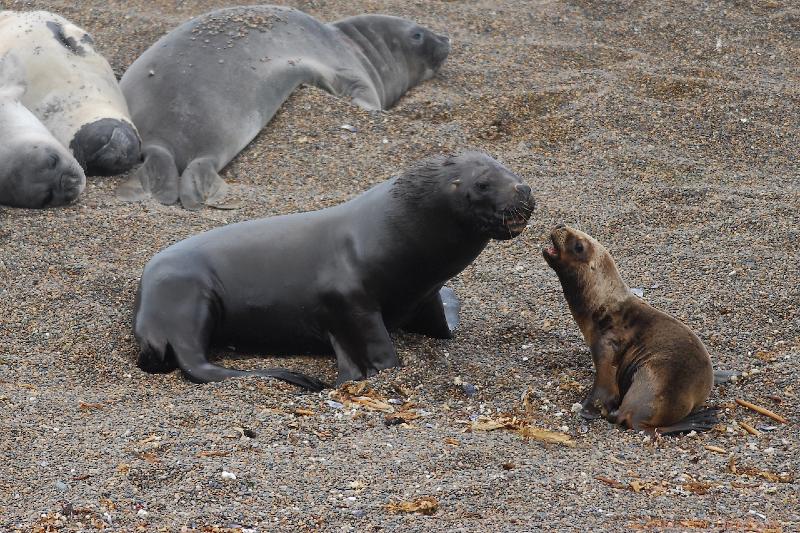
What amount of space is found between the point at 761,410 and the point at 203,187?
163 inches

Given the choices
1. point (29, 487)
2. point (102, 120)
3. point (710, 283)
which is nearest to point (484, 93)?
point (102, 120)

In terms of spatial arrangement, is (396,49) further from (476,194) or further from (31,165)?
(476,194)

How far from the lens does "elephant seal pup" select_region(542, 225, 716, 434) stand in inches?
183

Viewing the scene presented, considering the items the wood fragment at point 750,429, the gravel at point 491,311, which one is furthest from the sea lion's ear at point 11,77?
the wood fragment at point 750,429

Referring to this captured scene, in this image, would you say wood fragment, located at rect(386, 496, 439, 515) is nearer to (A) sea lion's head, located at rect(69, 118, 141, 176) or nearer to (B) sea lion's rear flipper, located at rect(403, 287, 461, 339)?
(B) sea lion's rear flipper, located at rect(403, 287, 461, 339)

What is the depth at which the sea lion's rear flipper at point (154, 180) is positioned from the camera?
763 centimetres

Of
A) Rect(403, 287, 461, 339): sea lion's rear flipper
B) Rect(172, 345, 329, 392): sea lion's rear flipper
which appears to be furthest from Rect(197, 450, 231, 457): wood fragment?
Rect(403, 287, 461, 339): sea lion's rear flipper

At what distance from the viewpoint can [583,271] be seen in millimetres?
5336

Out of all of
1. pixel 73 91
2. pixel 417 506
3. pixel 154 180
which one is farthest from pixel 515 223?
pixel 73 91

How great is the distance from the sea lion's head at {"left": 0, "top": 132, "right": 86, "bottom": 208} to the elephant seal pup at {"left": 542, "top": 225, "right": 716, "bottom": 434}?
339 centimetres

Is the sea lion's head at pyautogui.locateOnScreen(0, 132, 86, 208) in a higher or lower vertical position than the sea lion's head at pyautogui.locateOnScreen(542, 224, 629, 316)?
lower

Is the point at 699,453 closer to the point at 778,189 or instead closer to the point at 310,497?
the point at 310,497

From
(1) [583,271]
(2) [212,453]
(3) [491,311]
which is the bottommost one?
(3) [491,311]

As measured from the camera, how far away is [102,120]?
8203 mm
